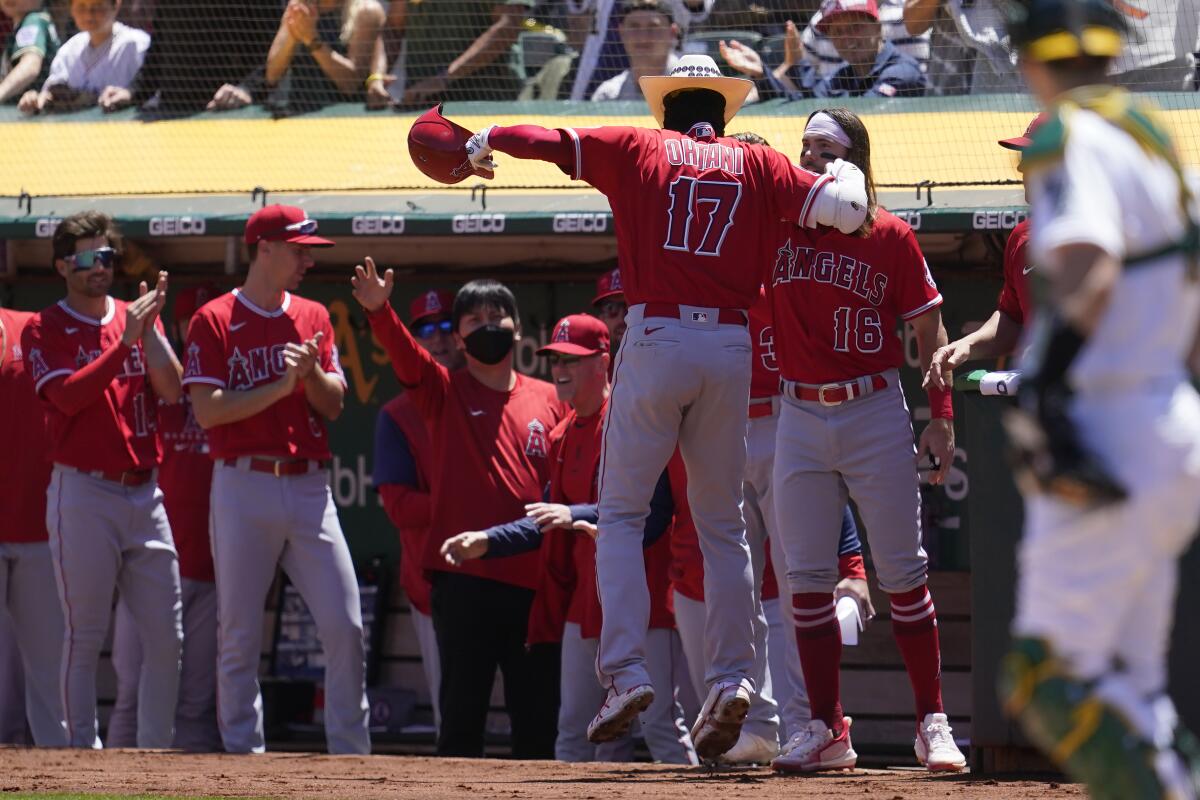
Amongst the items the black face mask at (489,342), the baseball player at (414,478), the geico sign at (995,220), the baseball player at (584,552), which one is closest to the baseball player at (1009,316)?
the baseball player at (584,552)

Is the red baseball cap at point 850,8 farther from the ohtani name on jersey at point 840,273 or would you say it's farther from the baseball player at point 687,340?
the baseball player at point 687,340

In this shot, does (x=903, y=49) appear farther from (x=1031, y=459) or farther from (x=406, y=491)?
(x=1031, y=459)

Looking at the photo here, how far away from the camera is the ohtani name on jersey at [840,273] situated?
5.41 m

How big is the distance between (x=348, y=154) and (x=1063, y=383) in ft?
21.2

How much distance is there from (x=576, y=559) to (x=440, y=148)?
6.89ft

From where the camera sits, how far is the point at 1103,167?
2.69m

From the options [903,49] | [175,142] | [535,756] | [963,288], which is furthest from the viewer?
[175,142]

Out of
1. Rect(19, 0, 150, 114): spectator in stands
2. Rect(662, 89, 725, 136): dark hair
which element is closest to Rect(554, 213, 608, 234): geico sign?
Rect(662, 89, 725, 136): dark hair

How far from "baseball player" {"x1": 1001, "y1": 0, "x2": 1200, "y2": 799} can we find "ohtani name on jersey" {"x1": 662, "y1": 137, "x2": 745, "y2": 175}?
2.26 metres

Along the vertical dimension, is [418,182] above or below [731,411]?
above

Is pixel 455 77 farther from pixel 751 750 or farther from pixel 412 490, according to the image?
pixel 751 750

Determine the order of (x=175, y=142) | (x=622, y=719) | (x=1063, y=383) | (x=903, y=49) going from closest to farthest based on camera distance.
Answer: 1. (x=1063, y=383)
2. (x=622, y=719)
3. (x=903, y=49)
4. (x=175, y=142)

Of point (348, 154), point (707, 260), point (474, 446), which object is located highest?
point (348, 154)

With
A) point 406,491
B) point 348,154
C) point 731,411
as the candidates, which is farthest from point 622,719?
point 348,154
